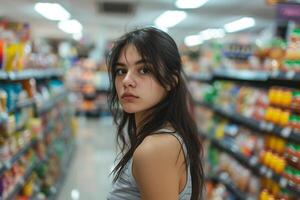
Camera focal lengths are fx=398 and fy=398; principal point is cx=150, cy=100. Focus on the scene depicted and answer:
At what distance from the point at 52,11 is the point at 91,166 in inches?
244

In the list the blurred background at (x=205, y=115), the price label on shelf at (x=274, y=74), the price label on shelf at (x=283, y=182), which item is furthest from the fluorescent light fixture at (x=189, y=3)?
the price label on shelf at (x=283, y=182)

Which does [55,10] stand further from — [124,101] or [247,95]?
[124,101]

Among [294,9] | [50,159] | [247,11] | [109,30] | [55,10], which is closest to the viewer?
[294,9]

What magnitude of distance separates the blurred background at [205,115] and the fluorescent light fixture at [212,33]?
369 centimetres

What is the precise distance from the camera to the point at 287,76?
318cm

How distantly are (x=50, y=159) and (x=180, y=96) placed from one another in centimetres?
431

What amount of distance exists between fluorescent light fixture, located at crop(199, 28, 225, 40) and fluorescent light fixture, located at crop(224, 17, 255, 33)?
677mm

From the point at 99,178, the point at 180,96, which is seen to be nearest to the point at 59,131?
the point at 99,178

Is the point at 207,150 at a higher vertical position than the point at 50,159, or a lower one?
lower

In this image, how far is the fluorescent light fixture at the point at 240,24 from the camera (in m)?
12.5

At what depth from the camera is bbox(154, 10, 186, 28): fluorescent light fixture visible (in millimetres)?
11764

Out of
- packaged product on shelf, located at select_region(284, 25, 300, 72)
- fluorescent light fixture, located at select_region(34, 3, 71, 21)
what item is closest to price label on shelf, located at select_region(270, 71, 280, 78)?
packaged product on shelf, located at select_region(284, 25, 300, 72)

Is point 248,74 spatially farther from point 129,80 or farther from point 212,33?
point 212,33

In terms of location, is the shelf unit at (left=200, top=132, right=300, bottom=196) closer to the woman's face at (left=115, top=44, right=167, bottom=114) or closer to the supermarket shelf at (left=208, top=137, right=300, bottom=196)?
the supermarket shelf at (left=208, top=137, right=300, bottom=196)
